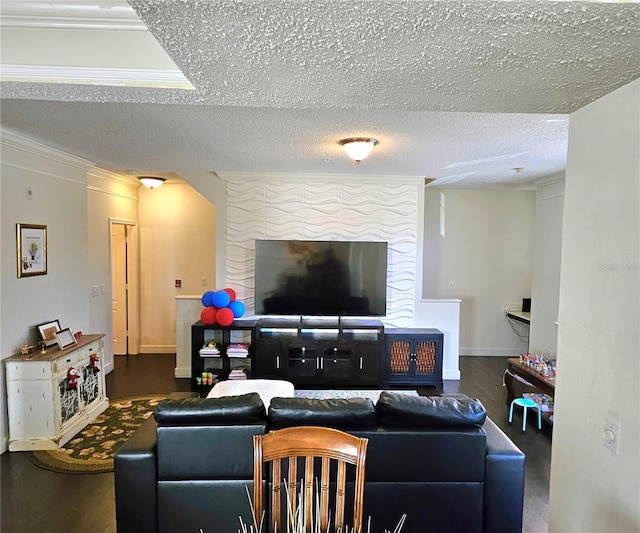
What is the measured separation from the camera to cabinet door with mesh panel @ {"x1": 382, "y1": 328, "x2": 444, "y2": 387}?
198 inches

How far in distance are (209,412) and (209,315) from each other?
284cm

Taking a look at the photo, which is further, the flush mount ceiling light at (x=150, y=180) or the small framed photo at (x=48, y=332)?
the flush mount ceiling light at (x=150, y=180)

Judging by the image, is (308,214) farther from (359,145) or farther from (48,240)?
(48,240)

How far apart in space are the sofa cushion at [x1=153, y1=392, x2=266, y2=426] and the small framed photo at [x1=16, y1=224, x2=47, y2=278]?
2.32m

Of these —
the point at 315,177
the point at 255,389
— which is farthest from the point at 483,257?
the point at 255,389

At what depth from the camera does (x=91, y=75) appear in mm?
1558

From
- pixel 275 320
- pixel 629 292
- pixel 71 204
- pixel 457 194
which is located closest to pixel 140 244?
pixel 71 204

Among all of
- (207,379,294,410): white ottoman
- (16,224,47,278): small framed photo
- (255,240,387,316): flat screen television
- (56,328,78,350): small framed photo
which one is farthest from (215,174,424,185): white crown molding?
(207,379,294,410): white ottoman

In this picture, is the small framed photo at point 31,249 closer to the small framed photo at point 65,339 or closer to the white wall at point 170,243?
the small framed photo at point 65,339

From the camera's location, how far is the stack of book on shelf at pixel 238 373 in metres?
4.86

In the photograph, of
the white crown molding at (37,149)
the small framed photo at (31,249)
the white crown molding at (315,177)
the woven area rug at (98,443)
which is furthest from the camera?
the white crown molding at (315,177)

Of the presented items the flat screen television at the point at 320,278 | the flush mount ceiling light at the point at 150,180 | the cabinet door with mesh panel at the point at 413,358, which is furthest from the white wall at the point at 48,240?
the cabinet door with mesh panel at the point at 413,358

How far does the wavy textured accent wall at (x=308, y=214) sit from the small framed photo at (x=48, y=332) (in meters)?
A: 2.07

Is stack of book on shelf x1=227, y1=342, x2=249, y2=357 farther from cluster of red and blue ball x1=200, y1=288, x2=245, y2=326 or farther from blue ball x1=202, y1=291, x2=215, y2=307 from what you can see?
blue ball x1=202, y1=291, x2=215, y2=307
